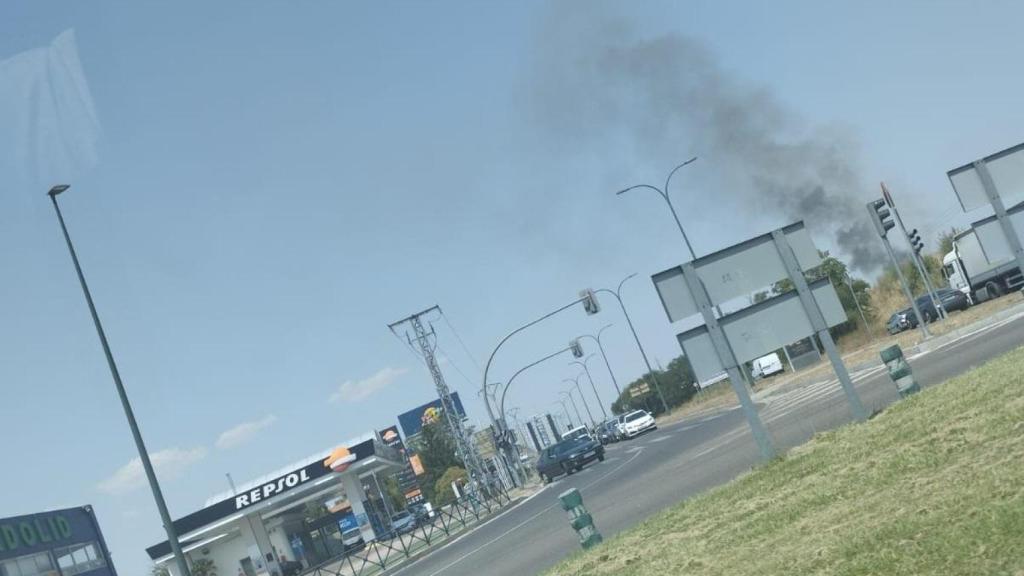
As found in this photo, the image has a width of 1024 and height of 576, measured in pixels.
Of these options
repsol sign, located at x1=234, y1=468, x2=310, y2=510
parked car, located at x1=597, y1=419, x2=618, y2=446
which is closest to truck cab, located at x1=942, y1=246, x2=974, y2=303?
parked car, located at x1=597, y1=419, x2=618, y2=446

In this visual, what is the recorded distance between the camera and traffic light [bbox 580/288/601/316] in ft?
166

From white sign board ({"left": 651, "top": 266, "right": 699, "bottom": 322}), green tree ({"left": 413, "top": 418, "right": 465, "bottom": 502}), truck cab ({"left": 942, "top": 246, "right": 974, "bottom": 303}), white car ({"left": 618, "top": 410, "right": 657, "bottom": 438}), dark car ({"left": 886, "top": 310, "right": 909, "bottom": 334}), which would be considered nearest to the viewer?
white sign board ({"left": 651, "top": 266, "right": 699, "bottom": 322})

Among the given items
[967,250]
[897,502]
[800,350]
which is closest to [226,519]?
[800,350]

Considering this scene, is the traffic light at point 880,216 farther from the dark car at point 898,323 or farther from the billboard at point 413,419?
the billboard at point 413,419

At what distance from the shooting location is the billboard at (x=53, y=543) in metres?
47.5

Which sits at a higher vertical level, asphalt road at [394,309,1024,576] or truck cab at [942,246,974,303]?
truck cab at [942,246,974,303]

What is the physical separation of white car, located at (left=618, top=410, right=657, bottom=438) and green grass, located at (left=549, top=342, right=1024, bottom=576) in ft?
186

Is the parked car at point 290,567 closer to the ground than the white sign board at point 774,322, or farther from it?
closer to the ground

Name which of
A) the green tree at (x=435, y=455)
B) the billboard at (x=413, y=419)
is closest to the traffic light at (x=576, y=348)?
the green tree at (x=435, y=455)

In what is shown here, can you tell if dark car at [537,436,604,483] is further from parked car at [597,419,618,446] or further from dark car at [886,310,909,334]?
parked car at [597,419,618,446]

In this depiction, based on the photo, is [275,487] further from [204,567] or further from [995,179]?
[995,179]

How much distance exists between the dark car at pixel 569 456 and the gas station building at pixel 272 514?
10818 millimetres

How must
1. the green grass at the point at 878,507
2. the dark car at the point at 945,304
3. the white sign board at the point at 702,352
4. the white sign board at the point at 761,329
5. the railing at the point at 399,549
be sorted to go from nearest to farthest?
the green grass at the point at 878,507 → the white sign board at the point at 702,352 → the white sign board at the point at 761,329 → the railing at the point at 399,549 → the dark car at the point at 945,304

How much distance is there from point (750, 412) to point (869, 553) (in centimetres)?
757
